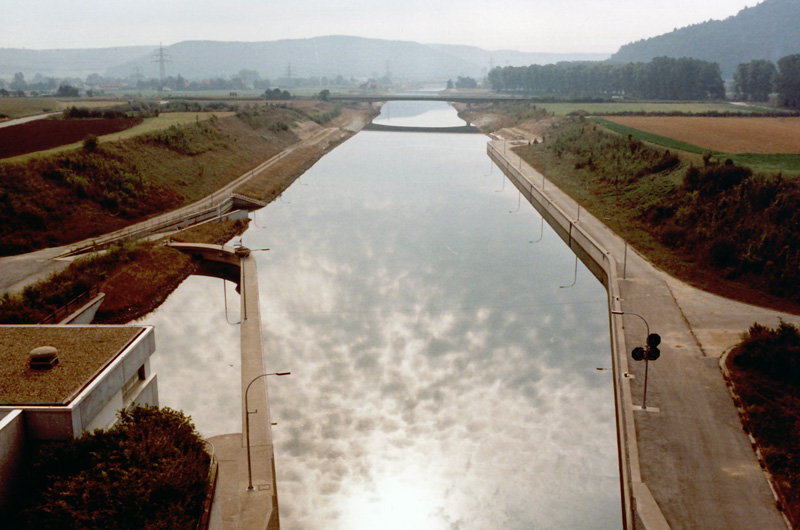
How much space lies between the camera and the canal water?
1988 cm

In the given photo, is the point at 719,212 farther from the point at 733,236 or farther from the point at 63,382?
the point at 63,382

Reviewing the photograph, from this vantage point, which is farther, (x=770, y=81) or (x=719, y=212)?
(x=770, y=81)

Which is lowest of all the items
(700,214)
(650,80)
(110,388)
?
(110,388)

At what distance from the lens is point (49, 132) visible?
2461 inches

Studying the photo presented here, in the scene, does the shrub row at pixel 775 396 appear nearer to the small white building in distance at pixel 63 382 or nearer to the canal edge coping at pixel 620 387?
the canal edge coping at pixel 620 387

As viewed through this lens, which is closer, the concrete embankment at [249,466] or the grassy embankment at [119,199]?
the concrete embankment at [249,466]

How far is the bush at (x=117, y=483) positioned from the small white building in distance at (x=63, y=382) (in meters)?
0.46

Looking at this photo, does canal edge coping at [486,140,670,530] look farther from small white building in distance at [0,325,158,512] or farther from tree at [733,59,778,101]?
tree at [733,59,778,101]

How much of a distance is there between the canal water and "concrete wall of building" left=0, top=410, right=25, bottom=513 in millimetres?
6997

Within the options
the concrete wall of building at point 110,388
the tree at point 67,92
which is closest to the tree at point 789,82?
the concrete wall of building at point 110,388

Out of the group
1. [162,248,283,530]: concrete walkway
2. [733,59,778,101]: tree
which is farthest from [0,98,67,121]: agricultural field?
[733,59,778,101]: tree

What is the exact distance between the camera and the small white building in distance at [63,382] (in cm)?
1414

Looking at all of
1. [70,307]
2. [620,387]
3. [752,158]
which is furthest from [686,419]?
[752,158]

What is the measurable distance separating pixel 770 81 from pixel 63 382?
13924cm
